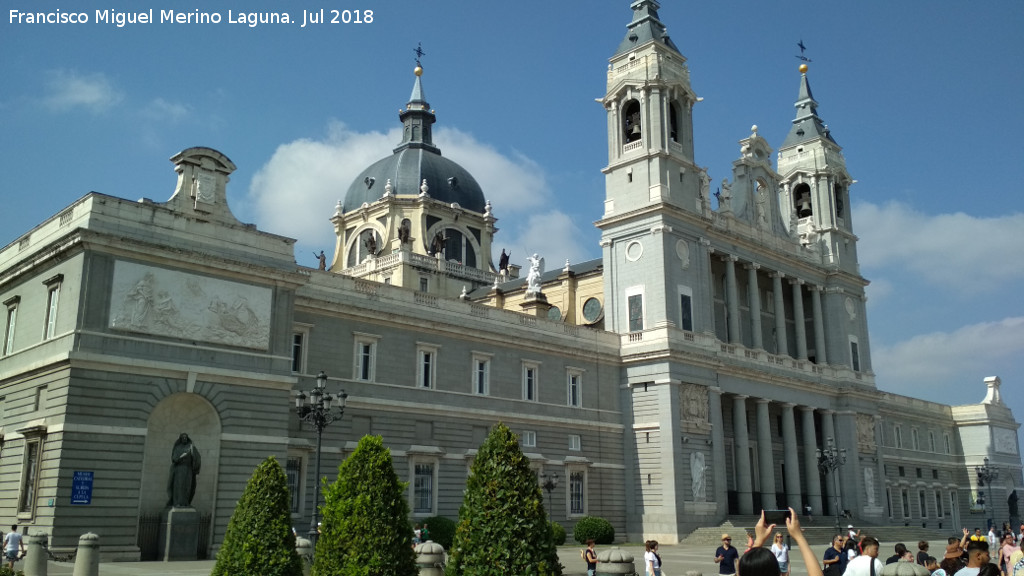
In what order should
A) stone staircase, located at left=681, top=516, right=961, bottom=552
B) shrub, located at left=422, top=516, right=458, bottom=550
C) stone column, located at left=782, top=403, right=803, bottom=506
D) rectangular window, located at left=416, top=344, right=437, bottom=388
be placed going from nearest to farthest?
1. shrub, located at left=422, top=516, right=458, bottom=550
2. rectangular window, located at left=416, top=344, right=437, bottom=388
3. stone staircase, located at left=681, top=516, right=961, bottom=552
4. stone column, located at left=782, top=403, right=803, bottom=506

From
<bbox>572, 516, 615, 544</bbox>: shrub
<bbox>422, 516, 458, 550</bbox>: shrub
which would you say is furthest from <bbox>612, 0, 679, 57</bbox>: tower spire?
<bbox>422, 516, 458, 550</bbox>: shrub

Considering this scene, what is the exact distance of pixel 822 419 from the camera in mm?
59875

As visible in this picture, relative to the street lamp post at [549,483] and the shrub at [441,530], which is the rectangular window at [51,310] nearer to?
the shrub at [441,530]

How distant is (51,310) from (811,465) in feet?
141

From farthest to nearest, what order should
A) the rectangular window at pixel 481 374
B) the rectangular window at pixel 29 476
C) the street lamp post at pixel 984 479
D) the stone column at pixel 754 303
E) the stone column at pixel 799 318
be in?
1. the street lamp post at pixel 984 479
2. the stone column at pixel 799 318
3. the stone column at pixel 754 303
4. the rectangular window at pixel 481 374
5. the rectangular window at pixel 29 476

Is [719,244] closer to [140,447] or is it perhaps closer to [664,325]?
[664,325]

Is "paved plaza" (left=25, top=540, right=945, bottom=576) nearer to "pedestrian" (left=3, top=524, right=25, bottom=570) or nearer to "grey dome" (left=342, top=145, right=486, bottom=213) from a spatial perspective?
"pedestrian" (left=3, top=524, right=25, bottom=570)

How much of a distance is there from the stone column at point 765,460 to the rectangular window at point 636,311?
9627 mm

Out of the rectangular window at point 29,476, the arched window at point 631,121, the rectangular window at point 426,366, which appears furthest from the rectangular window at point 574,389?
the rectangular window at point 29,476

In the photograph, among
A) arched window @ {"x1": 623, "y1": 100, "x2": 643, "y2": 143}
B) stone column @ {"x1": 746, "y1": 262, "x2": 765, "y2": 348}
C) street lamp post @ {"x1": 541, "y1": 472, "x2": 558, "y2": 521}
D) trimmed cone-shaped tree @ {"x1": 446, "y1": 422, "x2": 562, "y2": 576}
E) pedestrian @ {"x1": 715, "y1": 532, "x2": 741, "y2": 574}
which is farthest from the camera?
stone column @ {"x1": 746, "y1": 262, "x2": 765, "y2": 348}

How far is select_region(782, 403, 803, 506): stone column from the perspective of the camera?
55.0 metres

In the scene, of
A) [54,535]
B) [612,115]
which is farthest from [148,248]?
[612,115]

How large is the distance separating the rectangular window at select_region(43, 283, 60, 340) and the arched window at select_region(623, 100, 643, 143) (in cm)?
3205

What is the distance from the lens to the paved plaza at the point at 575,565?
24.4m
